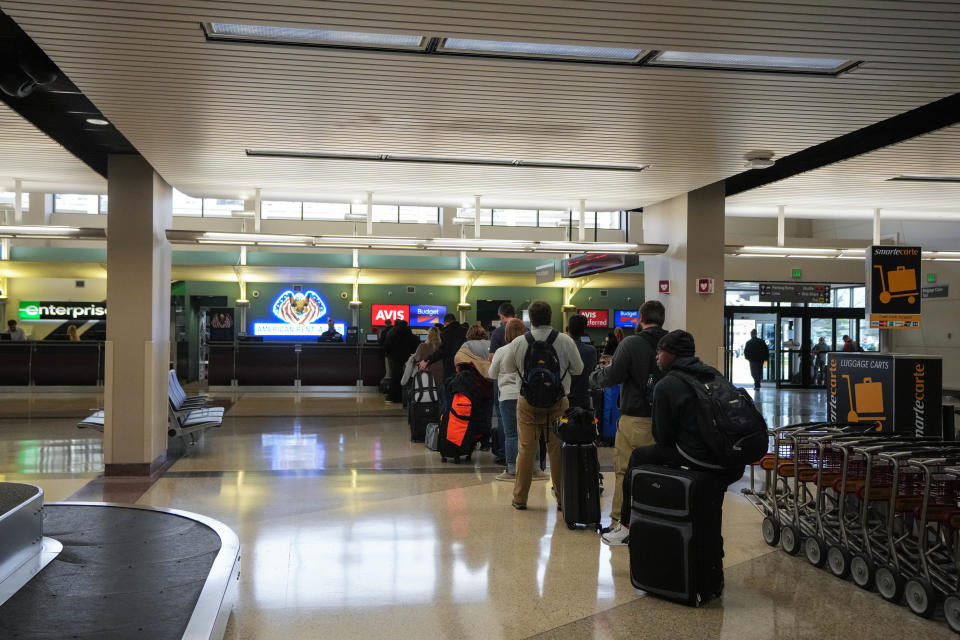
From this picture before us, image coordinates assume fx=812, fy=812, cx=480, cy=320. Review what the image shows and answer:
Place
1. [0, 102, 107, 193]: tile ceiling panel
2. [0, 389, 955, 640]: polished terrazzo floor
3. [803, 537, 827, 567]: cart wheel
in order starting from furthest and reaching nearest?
[0, 102, 107, 193]: tile ceiling panel < [803, 537, 827, 567]: cart wheel < [0, 389, 955, 640]: polished terrazzo floor

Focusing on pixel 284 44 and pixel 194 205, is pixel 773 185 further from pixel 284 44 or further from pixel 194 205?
pixel 194 205

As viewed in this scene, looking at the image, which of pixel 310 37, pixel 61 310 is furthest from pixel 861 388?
pixel 61 310

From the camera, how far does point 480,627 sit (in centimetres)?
404

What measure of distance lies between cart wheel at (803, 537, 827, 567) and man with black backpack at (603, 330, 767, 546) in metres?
1.00

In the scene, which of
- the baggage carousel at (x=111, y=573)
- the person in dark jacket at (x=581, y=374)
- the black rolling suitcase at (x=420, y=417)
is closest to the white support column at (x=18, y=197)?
the baggage carousel at (x=111, y=573)

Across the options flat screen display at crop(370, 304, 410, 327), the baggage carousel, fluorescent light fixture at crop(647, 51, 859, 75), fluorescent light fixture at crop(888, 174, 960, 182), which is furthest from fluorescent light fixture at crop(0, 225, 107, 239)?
flat screen display at crop(370, 304, 410, 327)

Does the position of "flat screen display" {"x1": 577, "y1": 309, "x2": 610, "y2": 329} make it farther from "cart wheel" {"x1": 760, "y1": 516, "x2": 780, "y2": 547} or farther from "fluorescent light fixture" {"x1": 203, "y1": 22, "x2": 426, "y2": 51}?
"fluorescent light fixture" {"x1": 203, "y1": 22, "x2": 426, "y2": 51}

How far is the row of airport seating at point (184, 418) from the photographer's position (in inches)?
355

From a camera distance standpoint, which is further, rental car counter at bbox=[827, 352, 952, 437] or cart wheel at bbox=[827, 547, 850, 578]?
rental car counter at bbox=[827, 352, 952, 437]

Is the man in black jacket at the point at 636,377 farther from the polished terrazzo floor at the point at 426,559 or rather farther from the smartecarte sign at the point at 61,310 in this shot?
the smartecarte sign at the point at 61,310

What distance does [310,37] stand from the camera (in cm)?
461

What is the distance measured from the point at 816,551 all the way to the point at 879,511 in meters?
0.45

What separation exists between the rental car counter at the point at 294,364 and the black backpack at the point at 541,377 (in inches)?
479

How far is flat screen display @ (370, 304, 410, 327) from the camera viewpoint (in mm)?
21766
